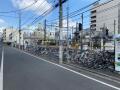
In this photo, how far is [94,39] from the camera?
6141 cm

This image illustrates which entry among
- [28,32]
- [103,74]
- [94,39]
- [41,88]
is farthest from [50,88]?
[28,32]

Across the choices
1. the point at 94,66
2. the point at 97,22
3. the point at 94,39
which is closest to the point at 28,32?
the point at 97,22

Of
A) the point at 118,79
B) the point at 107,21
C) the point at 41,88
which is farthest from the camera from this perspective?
the point at 107,21

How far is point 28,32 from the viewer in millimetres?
165375

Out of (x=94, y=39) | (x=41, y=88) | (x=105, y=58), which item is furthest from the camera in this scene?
(x=94, y=39)

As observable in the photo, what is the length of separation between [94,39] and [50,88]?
49.8 meters

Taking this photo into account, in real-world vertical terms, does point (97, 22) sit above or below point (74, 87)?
above

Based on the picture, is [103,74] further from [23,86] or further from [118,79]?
[23,86]

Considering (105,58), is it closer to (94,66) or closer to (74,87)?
(94,66)

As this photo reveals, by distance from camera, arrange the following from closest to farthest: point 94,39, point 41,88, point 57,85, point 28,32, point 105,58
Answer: point 41,88 → point 57,85 → point 105,58 → point 94,39 → point 28,32

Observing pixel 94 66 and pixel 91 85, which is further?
pixel 94 66

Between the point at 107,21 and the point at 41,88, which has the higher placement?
the point at 107,21

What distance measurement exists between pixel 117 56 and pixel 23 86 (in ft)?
22.5

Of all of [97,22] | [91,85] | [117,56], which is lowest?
[91,85]
